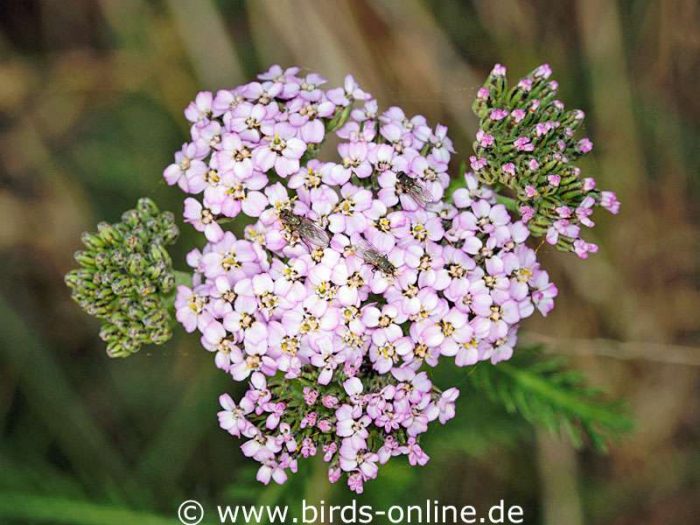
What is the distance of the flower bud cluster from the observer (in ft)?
13.6

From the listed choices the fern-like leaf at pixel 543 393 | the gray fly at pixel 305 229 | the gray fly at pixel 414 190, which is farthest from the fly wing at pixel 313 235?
the fern-like leaf at pixel 543 393

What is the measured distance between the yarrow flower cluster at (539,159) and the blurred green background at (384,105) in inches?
107

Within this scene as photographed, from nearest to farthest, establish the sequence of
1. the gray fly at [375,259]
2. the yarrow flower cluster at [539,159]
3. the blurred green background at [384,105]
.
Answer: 1. the gray fly at [375,259]
2. the yarrow flower cluster at [539,159]
3. the blurred green background at [384,105]

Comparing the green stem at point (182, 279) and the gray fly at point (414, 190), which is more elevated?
the gray fly at point (414, 190)

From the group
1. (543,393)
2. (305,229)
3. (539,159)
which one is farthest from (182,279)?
(543,393)

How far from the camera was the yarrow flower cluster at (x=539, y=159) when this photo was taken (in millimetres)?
3889

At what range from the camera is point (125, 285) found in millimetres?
4148

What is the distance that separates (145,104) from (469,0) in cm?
329

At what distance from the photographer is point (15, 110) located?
7438mm

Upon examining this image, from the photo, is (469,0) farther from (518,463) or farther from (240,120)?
(518,463)

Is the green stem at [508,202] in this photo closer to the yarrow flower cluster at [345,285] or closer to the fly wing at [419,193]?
the yarrow flower cluster at [345,285]

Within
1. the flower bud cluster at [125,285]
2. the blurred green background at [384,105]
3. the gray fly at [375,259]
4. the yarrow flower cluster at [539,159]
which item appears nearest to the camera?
the gray fly at [375,259]

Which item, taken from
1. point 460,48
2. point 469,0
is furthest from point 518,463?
point 469,0

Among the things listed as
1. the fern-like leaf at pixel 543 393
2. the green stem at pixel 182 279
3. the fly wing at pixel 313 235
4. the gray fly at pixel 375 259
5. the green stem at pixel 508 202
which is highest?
the green stem at pixel 508 202
